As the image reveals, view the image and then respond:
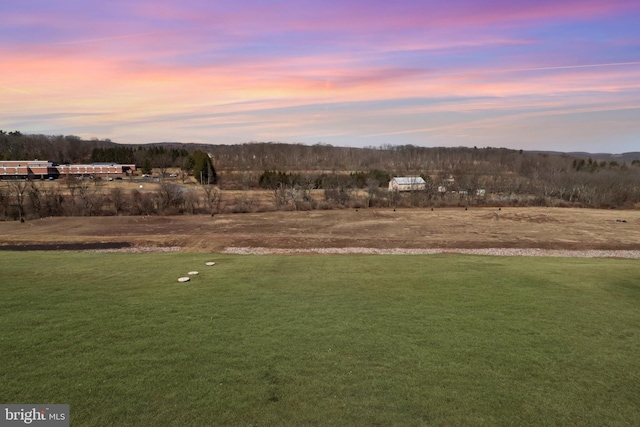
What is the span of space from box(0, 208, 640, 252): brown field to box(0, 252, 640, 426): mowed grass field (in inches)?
784

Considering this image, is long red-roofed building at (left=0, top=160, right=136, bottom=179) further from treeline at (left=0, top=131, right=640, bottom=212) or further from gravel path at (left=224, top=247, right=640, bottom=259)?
gravel path at (left=224, top=247, right=640, bottom=259)

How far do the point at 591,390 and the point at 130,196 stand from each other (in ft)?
197

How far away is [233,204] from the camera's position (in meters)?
60.3

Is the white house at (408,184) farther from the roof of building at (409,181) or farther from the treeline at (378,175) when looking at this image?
the treeline at (378,175)

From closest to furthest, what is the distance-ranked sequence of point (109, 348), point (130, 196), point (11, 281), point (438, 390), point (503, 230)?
point (438, 390) → point (109, 348) → point (11, 281) → point (503, 230) → point (130, 196)

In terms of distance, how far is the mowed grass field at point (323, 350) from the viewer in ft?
21.7

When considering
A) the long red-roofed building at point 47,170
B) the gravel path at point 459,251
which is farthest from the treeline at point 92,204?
the long red-roofed building at point 47,170

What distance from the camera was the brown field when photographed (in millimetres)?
34875

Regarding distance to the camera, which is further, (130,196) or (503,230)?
(130,196)

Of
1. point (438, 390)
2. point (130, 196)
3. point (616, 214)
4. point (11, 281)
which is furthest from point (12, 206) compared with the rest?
point (616, 214)

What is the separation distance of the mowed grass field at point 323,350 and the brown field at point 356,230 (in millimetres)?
19907

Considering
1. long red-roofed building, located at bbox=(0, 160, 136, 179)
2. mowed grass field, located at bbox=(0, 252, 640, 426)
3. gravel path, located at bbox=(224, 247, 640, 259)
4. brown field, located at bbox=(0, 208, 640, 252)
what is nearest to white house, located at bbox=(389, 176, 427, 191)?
brown field, located at bbox=(0, 208, 640, 252)

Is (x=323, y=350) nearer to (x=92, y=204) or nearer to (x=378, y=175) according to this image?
(x=92, y=204)

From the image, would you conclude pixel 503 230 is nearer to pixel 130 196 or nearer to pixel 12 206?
pixel 130 196
